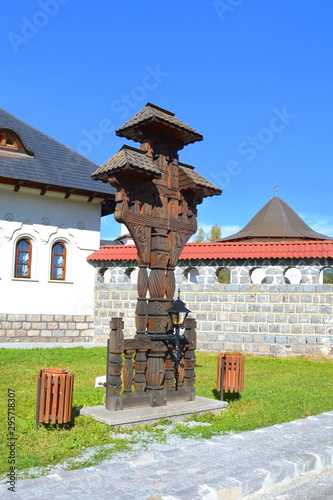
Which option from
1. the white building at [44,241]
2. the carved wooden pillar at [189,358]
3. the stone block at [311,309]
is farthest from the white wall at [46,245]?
the carved wooden pillar at [189,358]

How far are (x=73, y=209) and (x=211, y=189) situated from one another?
1008 cm

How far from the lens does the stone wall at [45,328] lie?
1491 cm

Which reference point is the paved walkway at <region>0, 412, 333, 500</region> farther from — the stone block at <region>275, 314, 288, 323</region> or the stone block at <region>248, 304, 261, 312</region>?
the stone block at <region>248, 304, 261, 312</region>

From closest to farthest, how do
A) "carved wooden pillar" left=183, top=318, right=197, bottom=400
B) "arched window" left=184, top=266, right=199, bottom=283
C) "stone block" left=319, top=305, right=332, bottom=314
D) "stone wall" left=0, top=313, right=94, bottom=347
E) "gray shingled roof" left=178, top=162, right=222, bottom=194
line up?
"carved wooden pillar" left=183, top=318, right=197, bottom=400
"gray shingled roof" left=178, top=162, right=222, bottom=194
"stone block" left=319, top=305, right=332, bottom=314
"arched window" left=184, top=266, right=199, bottom=283
"stone wall" left=0, top=313, right=94, bottom=347

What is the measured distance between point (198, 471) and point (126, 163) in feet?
11.6

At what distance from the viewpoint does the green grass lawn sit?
4.65 meters

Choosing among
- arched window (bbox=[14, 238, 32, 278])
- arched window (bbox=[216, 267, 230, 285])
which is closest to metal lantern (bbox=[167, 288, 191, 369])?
arched window (bbox=[216, 267, 230, 285])

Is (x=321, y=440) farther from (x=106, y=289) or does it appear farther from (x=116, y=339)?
Result: (x=106, y=289)

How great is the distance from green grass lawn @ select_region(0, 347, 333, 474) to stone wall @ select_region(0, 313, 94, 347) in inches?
97.0

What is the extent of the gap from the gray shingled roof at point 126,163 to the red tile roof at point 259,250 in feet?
23.4

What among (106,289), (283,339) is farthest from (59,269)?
(283,339)

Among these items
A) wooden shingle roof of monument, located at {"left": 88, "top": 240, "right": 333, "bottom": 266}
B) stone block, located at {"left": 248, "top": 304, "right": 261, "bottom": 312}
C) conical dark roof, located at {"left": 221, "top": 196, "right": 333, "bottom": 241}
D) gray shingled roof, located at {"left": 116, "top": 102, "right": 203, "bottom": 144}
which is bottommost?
stone block, located at {"left": 248, "top": 304, "right": 261, "bottom": 312}

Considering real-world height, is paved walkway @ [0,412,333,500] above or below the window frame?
below

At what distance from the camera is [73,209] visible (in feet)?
53.3
